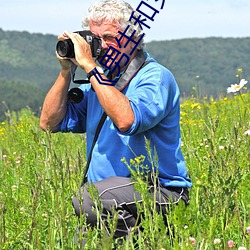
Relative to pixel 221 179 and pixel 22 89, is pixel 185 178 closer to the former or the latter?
pixel 221 179

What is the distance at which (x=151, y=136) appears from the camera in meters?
3.49

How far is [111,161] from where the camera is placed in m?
3.50

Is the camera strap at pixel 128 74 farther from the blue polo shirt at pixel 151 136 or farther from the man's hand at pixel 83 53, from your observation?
the man's hand at pixel 83 53

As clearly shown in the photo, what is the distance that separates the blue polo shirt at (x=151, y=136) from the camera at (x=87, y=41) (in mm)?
245

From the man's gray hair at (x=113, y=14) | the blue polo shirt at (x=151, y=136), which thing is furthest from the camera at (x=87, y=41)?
the blue polo shirt at (x=151, y=136)

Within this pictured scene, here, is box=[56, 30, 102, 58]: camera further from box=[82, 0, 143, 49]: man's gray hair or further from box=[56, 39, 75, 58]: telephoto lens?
box=[82, 0, 143, 49]: man's gray hair

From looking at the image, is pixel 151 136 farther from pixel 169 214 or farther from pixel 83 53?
pixel 169 214

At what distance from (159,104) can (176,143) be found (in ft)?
1.13

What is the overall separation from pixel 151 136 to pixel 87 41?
22.3 inches

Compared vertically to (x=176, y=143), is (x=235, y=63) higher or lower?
lower

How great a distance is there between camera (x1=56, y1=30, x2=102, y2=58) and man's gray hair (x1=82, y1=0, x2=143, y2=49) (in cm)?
11

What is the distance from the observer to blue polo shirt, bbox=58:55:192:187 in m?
3.36

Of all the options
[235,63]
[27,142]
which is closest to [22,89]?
[235,63]

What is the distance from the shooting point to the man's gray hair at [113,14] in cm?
355
